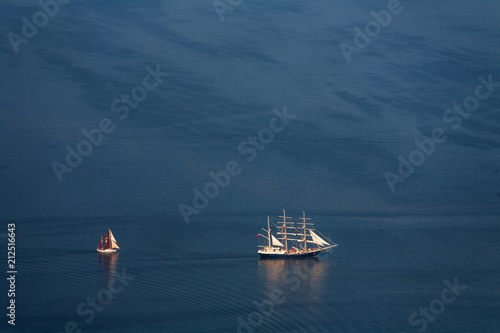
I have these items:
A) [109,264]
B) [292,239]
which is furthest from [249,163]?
[109,264]

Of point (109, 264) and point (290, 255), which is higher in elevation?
point (290, 255)

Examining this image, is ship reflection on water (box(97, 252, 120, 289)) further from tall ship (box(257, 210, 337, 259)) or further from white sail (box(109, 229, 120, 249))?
tall ship (box(257, 210, 337, 259))

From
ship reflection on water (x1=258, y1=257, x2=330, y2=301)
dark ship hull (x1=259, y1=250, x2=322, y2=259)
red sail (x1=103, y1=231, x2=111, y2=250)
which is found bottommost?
ship reflection on water (x1=258, y1=257, x2=330, y2=301)

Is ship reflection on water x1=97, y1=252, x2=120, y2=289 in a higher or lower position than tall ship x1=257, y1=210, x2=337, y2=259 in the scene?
lower

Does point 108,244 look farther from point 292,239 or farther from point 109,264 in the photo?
point 292,239

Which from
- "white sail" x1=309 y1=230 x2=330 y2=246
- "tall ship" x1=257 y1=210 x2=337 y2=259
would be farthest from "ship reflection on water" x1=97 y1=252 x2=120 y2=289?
"white sail" x1=309 y1=230 x2=330 y2=246
